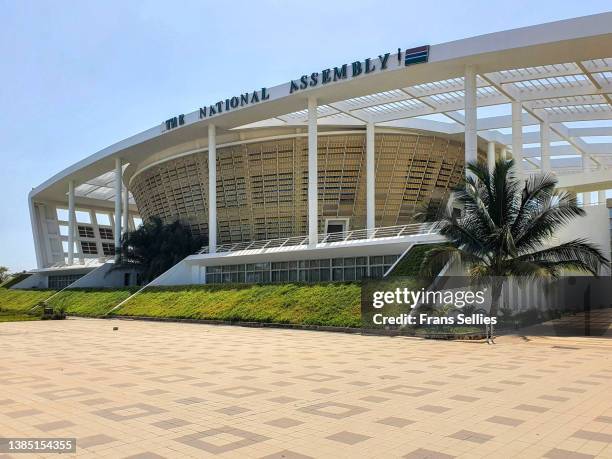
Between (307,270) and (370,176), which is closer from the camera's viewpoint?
(307,270)

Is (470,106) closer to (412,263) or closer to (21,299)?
(412,263)

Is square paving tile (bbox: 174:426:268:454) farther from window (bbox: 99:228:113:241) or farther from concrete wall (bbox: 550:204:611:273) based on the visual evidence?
window (bbox: 99:228:113:241)

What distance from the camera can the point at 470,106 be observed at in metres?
25.2

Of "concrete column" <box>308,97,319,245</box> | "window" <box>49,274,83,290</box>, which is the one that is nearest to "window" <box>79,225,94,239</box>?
"window" <box>49,274,83,290</box>

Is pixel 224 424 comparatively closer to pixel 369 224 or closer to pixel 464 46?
pixel 464 46

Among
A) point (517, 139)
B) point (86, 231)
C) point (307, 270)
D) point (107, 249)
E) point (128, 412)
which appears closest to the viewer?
point (128, 412)

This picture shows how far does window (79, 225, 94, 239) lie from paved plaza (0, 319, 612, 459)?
182 ft

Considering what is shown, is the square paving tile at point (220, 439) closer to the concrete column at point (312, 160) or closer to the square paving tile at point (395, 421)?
the square paving tile at point (395, 421)

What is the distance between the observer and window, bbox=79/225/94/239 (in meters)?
67.5

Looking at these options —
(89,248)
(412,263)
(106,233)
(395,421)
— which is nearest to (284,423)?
(395,421)

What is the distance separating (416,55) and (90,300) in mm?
25351

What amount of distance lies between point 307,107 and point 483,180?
1528 centimetres

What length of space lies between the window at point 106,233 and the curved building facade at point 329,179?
3317 centimetres

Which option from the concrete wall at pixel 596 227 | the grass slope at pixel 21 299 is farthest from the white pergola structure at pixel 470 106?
the grass slope at pixel 21 299
